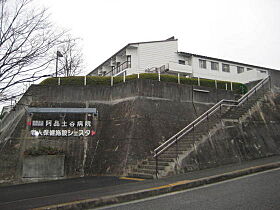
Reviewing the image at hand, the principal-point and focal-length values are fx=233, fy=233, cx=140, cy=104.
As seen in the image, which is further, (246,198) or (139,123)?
(139,123)

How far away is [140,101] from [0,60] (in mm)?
8367

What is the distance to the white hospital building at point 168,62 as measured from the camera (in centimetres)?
2697

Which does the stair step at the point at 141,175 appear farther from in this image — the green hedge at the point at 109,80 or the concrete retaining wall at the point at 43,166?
the green hedge at the point at 109,80

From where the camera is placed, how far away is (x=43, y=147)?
41.4 ft

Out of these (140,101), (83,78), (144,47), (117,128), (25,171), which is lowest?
(25,171)

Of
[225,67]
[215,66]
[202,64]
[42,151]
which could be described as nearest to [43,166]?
[42,151]

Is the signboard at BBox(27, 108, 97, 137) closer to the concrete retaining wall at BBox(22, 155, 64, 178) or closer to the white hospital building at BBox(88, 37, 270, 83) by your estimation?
the concrete retaining wall at BBox(22, 155, 64, 178)

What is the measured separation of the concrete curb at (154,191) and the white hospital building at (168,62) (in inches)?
680

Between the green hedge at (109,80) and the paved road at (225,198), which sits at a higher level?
the green hedge at (109,80)

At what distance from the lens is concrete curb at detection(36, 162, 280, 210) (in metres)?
6.25

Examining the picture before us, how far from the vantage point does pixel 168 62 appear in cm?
2783

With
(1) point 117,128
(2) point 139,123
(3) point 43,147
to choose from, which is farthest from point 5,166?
(2) point 139,123

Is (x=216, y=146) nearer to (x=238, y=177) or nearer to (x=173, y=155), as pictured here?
(x=173, y=155)

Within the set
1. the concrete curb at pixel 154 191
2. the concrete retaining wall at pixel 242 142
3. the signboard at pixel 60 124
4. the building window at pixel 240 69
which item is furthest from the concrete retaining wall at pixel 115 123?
the building window at pixel 240 69
